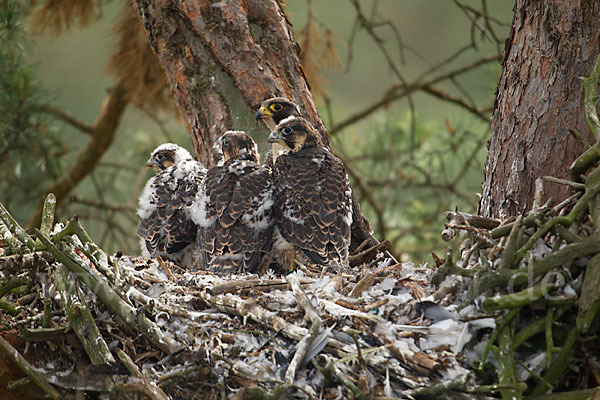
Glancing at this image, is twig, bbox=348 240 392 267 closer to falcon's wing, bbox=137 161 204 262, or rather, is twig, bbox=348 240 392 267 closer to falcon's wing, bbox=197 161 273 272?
falcon's wing, bbox=197 161 273 272

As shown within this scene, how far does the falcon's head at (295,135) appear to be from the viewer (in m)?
3.44

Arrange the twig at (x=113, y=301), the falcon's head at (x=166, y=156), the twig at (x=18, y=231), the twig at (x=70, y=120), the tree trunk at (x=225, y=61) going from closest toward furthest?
the twig at (x=113, y=301) < the twig at (x=18, y=231) < the tree trunk at (x=225, y=61) < the falcon's head at (x=166, y=156) < the twig at (x=70, y=120)

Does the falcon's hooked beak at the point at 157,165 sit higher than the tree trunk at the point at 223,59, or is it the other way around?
the tree trunk at the point at 223,59

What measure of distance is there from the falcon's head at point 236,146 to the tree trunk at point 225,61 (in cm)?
30

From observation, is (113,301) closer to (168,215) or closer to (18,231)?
(18,231)

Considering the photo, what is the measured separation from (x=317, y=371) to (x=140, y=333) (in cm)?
53

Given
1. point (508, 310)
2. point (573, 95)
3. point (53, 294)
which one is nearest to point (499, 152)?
point (573, 95)

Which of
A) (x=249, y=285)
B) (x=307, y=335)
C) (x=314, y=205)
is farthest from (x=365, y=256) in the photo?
(x=307, y=335)

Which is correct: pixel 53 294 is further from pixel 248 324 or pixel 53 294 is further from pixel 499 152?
pixel 499 152

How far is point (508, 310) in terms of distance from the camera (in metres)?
1.91

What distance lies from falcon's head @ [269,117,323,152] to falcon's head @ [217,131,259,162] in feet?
0.41

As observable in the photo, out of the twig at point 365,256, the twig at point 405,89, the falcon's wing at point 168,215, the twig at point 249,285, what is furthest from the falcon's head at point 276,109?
the twig at point 405,89

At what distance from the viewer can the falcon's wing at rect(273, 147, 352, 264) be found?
3.12 m

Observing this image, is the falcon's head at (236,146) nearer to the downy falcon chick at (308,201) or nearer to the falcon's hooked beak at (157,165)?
the downy falcon chick at (308,201)
